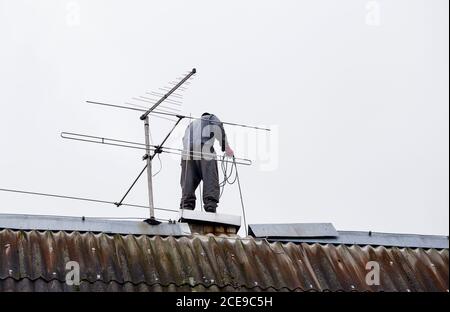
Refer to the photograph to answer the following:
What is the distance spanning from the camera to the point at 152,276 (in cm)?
1047

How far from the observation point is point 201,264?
10953mm

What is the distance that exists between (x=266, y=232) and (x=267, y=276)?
171cm

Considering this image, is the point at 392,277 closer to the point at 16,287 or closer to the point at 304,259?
the point at 304,259

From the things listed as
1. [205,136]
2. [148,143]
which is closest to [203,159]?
[205,136]

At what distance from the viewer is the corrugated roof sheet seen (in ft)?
33.6

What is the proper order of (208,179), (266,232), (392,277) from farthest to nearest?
(208,179), (266,232), (392,277)

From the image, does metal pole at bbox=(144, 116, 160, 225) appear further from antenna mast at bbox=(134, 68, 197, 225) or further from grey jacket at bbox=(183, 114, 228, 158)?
grey jacket at bbox=(183, 114, 228, 158)

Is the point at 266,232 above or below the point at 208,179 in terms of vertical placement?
below

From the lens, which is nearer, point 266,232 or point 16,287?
point 16,287

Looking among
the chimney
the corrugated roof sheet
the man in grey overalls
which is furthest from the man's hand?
the corrugated roof sheet

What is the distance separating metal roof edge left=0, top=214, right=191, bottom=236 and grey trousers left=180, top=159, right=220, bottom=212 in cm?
228

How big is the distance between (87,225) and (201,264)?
6.35ft
